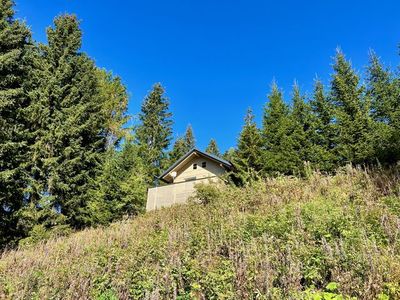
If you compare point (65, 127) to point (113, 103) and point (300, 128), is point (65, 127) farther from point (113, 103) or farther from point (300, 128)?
point (300, 128)

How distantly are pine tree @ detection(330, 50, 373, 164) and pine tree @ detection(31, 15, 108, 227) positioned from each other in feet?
54.2

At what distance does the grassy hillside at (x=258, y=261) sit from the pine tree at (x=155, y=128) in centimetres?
3054

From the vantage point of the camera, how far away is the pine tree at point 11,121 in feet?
50.1

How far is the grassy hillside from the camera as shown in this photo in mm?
3350

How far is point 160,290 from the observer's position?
3932 mm

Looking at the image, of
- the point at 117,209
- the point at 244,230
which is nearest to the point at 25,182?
the point at 117,209

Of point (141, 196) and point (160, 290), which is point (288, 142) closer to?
point (141, 196)

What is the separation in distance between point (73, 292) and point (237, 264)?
240 centimetres

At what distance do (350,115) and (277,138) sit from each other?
15.5 feet

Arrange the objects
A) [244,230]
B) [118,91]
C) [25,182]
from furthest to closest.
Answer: [118,91], [25,182], [244,230]

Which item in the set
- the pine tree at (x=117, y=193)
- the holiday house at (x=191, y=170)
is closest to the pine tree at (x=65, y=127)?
the pine tree at (x=117, y=193)

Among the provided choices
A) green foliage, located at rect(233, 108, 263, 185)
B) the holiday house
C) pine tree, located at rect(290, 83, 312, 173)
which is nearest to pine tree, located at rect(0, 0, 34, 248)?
the holiday house

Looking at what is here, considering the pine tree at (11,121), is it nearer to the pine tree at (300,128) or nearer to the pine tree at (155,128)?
the pine tree at (300,128)

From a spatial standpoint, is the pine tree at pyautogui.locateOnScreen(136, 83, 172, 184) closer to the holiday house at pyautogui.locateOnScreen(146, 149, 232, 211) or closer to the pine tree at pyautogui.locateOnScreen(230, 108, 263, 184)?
the holiday house at pyautogui.locateOnScreen(146, 149, 232, 211)
